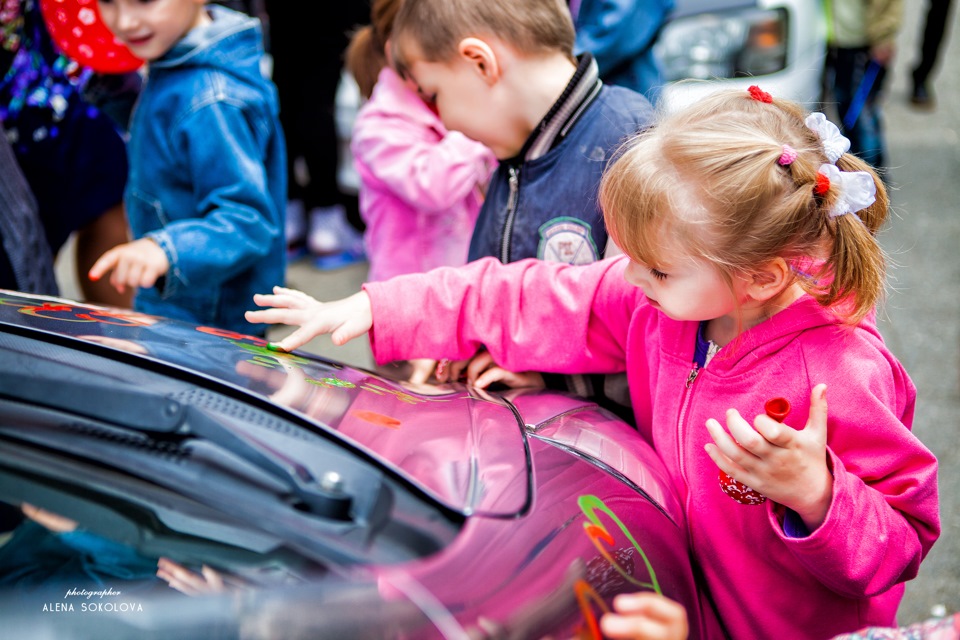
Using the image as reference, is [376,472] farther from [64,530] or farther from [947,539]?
[947,539]

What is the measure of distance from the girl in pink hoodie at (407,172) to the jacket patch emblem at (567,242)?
0.76 meters

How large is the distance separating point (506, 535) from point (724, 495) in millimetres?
505

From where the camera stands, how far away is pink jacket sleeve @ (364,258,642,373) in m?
1.66

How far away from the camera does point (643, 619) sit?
1.08 metres

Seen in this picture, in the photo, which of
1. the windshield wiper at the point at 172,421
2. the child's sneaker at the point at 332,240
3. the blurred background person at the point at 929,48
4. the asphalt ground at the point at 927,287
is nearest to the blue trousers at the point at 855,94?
the asphalt ground at the point at 927,287

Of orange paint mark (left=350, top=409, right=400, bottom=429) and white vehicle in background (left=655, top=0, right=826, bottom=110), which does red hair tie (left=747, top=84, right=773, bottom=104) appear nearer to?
orange paint mark (left=350, top=409, right=400, bottom=429)

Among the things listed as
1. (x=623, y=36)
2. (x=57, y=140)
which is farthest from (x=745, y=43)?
(x=57, y=140)

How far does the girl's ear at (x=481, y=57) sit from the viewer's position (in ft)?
6.08

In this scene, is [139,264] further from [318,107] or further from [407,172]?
[318,107]

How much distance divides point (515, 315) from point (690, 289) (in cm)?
43

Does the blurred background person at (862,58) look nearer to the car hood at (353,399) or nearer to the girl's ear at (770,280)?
the girl's ear at (770,280)

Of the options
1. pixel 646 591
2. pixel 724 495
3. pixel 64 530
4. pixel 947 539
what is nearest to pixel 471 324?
pixel 724 495

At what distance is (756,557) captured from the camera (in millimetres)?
1420

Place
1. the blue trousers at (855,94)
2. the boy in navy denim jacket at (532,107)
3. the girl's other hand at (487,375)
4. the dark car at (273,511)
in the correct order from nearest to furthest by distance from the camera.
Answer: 1. the dark car at (273,511)
2. the girl's other hand at (487,375)
3. the boy in navy denim jacket at (532,107)
4. the blue trousers at (855,94)
